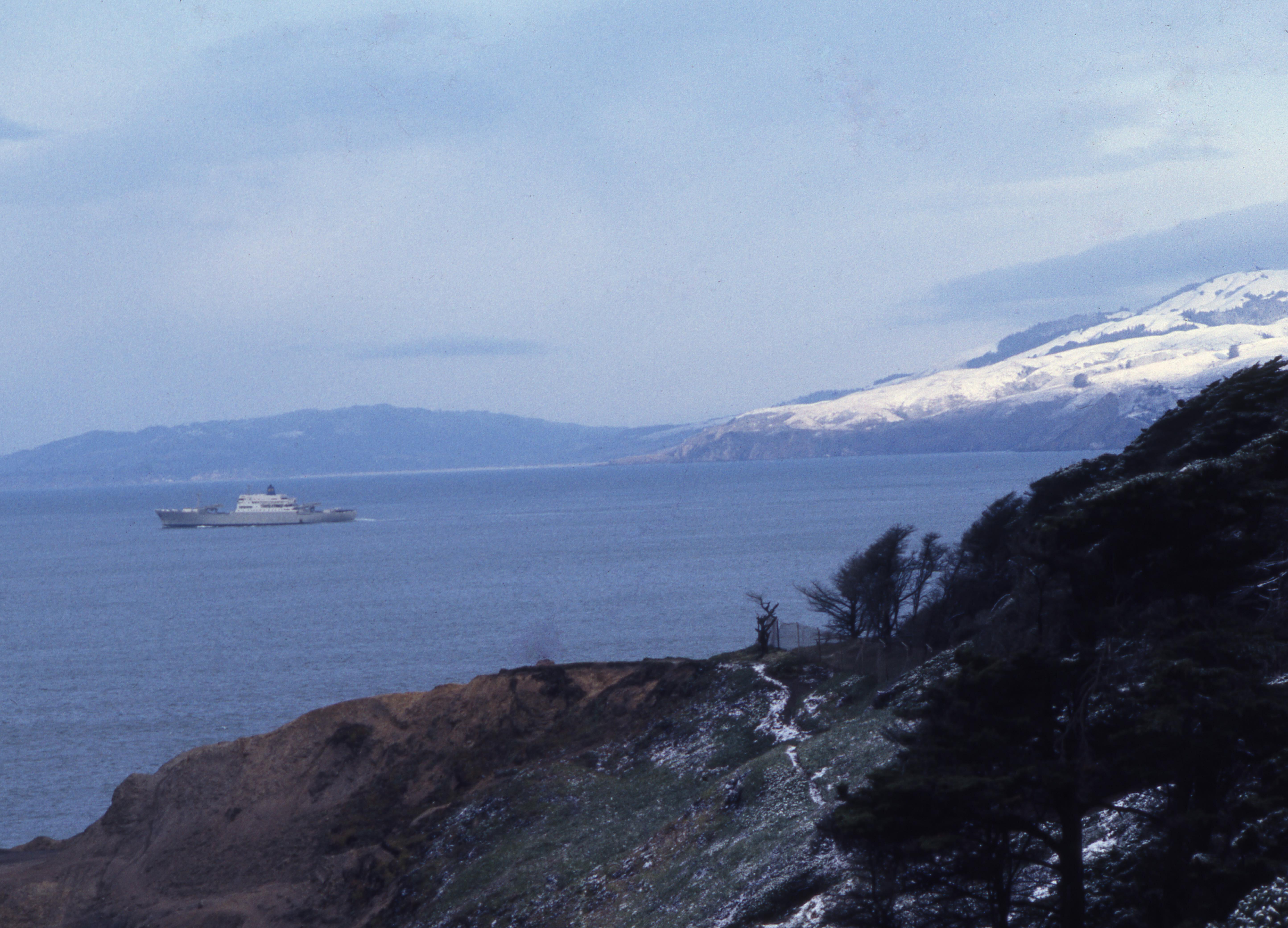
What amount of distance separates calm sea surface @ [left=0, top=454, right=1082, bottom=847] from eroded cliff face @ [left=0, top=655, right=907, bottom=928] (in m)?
6.78

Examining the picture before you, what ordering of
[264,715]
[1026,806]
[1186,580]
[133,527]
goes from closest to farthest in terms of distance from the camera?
[1026,806]
[1186,580]
[264,715]
[133,527]

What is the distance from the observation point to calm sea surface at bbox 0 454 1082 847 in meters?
49.4

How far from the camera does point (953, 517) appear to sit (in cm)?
13000

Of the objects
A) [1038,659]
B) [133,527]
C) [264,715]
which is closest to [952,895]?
[1038,659]

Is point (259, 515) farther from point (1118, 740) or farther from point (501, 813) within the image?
point (1118, 740)

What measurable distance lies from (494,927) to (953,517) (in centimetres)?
11444

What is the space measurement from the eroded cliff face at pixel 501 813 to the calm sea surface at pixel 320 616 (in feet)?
22.2

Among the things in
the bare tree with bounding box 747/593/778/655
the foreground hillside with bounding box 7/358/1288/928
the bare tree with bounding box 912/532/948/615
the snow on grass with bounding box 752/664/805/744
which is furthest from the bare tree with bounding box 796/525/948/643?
the snow on grass with bounding box 752/664/805/744

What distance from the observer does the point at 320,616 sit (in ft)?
268

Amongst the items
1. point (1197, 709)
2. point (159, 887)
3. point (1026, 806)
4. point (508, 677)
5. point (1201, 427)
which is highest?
point (1201, 427)

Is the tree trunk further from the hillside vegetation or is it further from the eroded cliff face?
the eroded cliff face

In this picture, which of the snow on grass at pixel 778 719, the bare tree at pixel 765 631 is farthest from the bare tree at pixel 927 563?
the snow on grass at pixel 778 719

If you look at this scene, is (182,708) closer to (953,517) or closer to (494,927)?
(494,927)

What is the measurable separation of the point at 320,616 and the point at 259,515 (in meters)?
111
